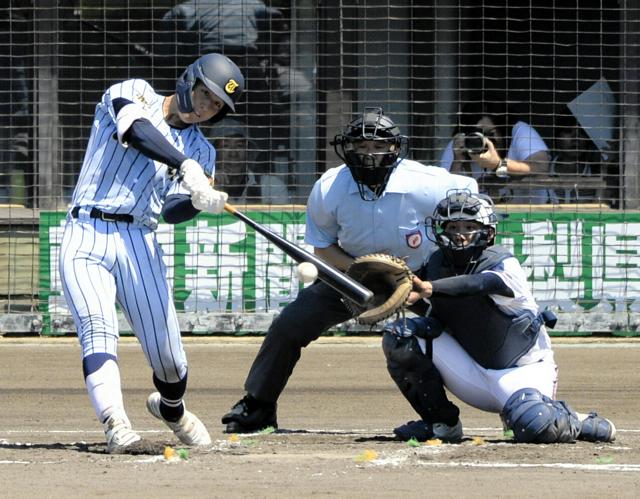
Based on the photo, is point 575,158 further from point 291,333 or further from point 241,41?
point 291,333

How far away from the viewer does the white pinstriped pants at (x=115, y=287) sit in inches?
242

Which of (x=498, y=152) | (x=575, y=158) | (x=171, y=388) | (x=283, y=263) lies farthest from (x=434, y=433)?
(x=575, y=158)

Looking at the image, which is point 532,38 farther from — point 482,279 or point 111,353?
point 111,353

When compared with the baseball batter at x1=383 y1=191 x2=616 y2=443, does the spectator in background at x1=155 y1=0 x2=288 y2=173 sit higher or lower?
higher

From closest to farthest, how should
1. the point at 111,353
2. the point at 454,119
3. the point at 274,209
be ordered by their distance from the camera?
the point at 111,353 < the point at 274,209 < the point at 454,119

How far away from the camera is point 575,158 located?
1283 cm

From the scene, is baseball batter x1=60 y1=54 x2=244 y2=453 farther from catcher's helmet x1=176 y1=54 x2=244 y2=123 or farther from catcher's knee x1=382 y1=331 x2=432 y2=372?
catcher's knee x1=382 y1=331 x2=432 y2=372

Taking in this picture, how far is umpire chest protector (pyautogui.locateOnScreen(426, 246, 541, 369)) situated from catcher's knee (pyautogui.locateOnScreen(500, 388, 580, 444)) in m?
0.21

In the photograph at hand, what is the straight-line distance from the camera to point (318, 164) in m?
12.9

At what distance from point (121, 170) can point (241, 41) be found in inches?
270

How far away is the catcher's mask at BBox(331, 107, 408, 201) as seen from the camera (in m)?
7.00

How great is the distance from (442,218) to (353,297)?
0.60 m

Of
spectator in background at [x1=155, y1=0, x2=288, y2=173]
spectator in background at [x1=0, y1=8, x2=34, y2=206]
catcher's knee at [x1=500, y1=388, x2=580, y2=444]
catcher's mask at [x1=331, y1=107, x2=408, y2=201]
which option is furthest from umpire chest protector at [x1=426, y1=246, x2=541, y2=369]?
spectator in background at [x1=0, y1=8, x2=34, y2=206]

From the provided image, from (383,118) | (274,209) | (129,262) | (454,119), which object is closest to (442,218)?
(383,118)
